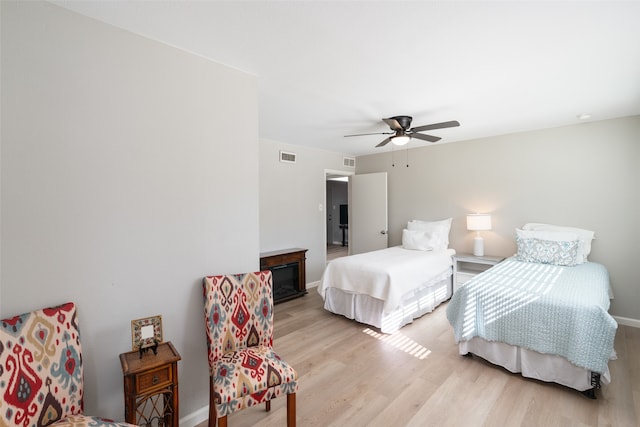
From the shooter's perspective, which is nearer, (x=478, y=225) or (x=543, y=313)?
(x=543, y=313)

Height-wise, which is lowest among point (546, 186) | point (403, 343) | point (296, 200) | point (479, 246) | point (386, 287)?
point (403, 343)

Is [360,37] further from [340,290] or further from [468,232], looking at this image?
[468,232]

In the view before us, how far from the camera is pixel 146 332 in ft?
5.58

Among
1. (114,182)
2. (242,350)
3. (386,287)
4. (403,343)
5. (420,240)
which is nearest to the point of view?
(114,182)

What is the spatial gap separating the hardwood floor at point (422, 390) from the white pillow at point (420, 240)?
1456 mm

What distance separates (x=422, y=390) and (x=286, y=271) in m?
2.65

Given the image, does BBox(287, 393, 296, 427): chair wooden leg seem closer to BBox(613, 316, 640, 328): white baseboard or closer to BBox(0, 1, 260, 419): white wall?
BBox(0, 1, 260, 419): white wall

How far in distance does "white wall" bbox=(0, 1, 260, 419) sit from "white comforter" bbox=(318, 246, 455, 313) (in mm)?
1727

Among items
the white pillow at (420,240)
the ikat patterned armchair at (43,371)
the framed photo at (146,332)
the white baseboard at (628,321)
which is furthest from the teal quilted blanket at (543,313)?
the ikat patterned armchair at (43,371)

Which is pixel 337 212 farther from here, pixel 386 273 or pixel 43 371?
pixel 43 371

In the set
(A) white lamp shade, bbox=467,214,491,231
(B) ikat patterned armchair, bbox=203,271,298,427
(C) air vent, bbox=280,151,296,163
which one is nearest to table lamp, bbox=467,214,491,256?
(A) white lamp shade, bbox=467,214,491,231

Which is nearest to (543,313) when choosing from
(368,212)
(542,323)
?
(542,323)

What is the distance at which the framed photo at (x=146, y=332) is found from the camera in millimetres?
1673

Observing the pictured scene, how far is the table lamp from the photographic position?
4.28 metres
